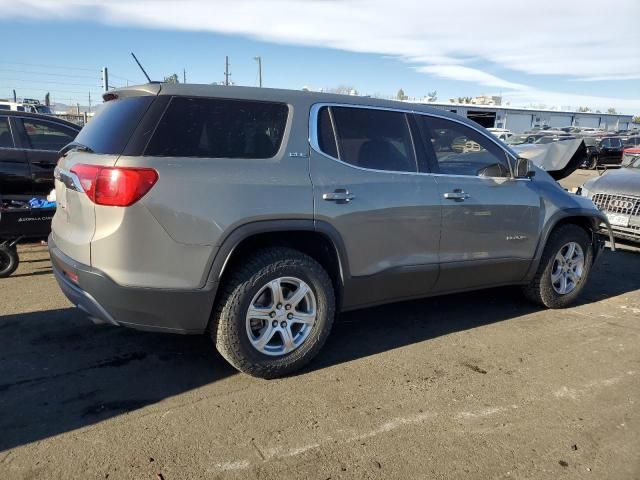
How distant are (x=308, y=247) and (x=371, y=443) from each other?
1362 millimetres

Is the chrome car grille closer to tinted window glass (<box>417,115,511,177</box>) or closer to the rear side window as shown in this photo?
tinted window glass (<box>417,115,511,177</box>)

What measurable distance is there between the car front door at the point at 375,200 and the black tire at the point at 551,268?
1.45 meters

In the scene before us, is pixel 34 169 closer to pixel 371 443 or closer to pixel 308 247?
pixel 308 247

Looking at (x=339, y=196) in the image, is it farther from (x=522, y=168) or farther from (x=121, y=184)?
(x=522, y=168)

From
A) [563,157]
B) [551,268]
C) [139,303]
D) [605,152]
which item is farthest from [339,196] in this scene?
[605,152]

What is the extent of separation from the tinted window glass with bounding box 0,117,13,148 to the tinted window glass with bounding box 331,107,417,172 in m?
5.08

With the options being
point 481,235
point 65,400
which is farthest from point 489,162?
point 65,400

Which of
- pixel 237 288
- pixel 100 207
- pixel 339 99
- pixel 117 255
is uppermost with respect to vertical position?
pixel 339 99

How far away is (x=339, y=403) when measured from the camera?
330cm

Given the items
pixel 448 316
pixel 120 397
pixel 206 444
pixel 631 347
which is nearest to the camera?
pixel 206 444

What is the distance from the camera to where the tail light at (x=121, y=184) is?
2.98 metres

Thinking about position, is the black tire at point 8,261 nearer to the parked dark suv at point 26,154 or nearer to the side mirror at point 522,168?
the parked dark suv at point 26,154

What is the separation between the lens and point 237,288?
3.31 m

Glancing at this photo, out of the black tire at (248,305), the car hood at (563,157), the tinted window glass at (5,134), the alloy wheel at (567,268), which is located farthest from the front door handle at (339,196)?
the tinted window glass at (5,134)
